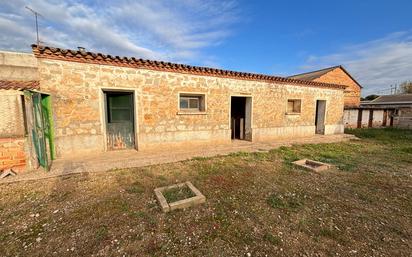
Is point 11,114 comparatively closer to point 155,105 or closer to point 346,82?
point 155,105

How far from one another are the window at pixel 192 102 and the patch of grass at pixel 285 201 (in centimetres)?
541

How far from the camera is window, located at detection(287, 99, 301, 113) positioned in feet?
36.6

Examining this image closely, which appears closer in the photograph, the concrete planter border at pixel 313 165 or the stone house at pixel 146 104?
the concrete planter border at pixel 313 165

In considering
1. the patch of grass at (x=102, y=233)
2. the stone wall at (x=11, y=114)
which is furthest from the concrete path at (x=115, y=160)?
the patch of grass at (x=102, y=233)

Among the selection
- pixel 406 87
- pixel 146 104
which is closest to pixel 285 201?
pixel 146 104

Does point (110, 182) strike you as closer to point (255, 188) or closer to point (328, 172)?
point (255, 188)

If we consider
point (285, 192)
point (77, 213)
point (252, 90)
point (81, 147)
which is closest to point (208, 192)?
point (285, 192)

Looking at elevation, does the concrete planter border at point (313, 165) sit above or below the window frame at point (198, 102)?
below

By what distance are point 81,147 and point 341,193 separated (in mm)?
7586

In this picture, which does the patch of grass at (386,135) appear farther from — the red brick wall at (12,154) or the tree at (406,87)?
the tree at (406,87)

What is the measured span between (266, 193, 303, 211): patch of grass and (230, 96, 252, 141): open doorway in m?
6.11

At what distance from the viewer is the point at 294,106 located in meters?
11.3

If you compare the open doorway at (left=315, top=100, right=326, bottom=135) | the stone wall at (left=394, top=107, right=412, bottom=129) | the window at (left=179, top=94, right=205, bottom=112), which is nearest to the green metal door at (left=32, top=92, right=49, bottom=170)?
the window at (left=179, top=94, right=205, bottom=112)

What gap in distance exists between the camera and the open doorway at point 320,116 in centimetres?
1244
